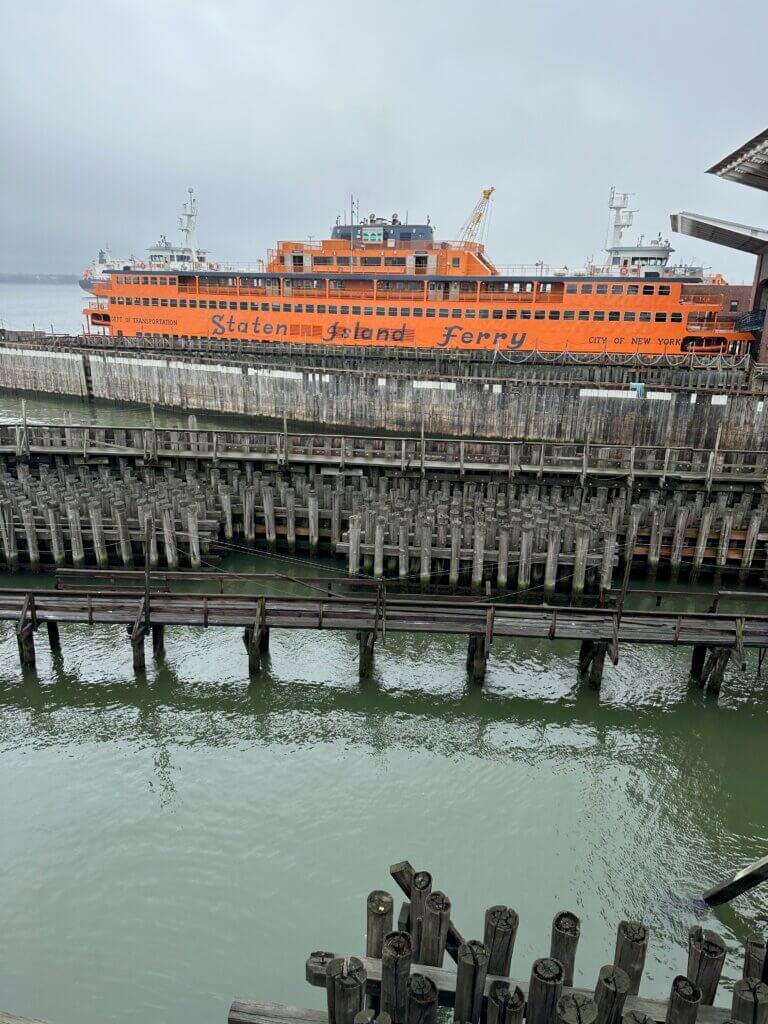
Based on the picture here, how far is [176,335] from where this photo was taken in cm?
5444

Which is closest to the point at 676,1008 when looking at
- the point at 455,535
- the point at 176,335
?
the point at 455,535

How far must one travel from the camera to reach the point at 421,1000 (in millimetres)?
4977

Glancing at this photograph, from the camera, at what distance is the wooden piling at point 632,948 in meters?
5.42

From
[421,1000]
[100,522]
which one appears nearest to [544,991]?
[421,1000]

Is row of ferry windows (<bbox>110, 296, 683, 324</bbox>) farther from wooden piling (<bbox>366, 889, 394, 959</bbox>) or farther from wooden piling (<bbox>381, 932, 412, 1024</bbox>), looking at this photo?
wooden piling (<bbox>381, 932, 412, 1024</bbox>)

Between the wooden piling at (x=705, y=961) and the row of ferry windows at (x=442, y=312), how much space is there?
4493 centimetres

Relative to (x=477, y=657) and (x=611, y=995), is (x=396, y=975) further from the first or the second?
(x=477, y=657)

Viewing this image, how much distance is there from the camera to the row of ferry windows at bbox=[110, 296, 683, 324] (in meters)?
44.1

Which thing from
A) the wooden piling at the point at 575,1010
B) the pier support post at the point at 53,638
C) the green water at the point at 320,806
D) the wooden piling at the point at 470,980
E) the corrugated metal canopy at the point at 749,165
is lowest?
the green water at the point at 320,806

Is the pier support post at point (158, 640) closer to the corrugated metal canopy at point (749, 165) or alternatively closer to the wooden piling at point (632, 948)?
the wooden piling at point (632, 948)

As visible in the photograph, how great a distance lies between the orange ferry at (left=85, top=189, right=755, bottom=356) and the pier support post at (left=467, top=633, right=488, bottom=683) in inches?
1434

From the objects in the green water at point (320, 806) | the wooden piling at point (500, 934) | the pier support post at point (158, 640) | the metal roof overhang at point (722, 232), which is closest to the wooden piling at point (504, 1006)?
the wooden piling at point (500, 934)

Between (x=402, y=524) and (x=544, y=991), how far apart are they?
42.7 feet

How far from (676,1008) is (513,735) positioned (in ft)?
23.7
